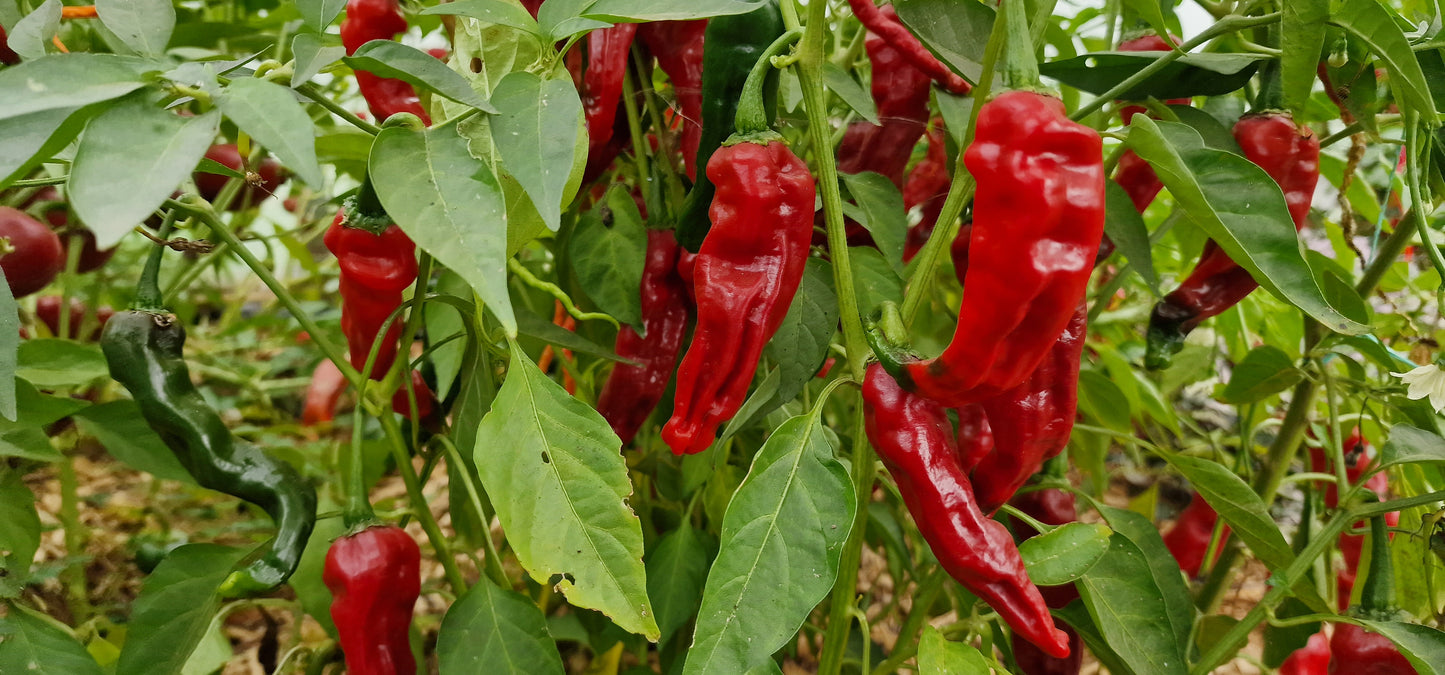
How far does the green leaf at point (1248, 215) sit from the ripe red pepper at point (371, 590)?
0.77 meters

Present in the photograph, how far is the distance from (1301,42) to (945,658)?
0.53 m

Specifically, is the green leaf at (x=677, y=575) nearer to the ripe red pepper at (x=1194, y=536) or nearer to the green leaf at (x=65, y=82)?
the green leaf at (x=65, y=82)

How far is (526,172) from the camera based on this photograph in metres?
0.59

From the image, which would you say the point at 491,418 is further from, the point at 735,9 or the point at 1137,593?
the point at 1137,593

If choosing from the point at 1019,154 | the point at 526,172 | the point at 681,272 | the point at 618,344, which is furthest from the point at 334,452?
the point at 1019,154

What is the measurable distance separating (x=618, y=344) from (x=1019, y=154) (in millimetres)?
574

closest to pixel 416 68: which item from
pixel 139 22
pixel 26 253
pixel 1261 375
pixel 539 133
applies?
pixel 539 133

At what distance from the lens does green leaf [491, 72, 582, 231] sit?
1.91ft

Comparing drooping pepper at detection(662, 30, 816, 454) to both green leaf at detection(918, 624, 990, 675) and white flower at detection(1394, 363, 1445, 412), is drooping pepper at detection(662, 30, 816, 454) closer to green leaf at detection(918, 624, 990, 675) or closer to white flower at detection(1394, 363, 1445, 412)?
green leaf at detection(918, 624, 990, 675)

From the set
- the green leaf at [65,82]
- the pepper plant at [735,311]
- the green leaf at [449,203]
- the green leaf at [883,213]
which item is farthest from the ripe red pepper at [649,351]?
the green leaf at [65,82]

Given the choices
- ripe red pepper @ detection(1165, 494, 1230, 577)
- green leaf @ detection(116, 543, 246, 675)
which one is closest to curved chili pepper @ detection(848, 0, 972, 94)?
green leaf @ detection(116, 543, 246, 675)

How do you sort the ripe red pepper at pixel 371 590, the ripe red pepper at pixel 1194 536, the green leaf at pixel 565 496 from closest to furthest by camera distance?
the green leaf at pixel 565 496, the ripe red pepper at pixel 371 590, the ripe red pepper at pixel 1194 536

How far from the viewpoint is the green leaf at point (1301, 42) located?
68 centimetres

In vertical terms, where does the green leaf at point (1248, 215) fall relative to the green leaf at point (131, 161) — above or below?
below
